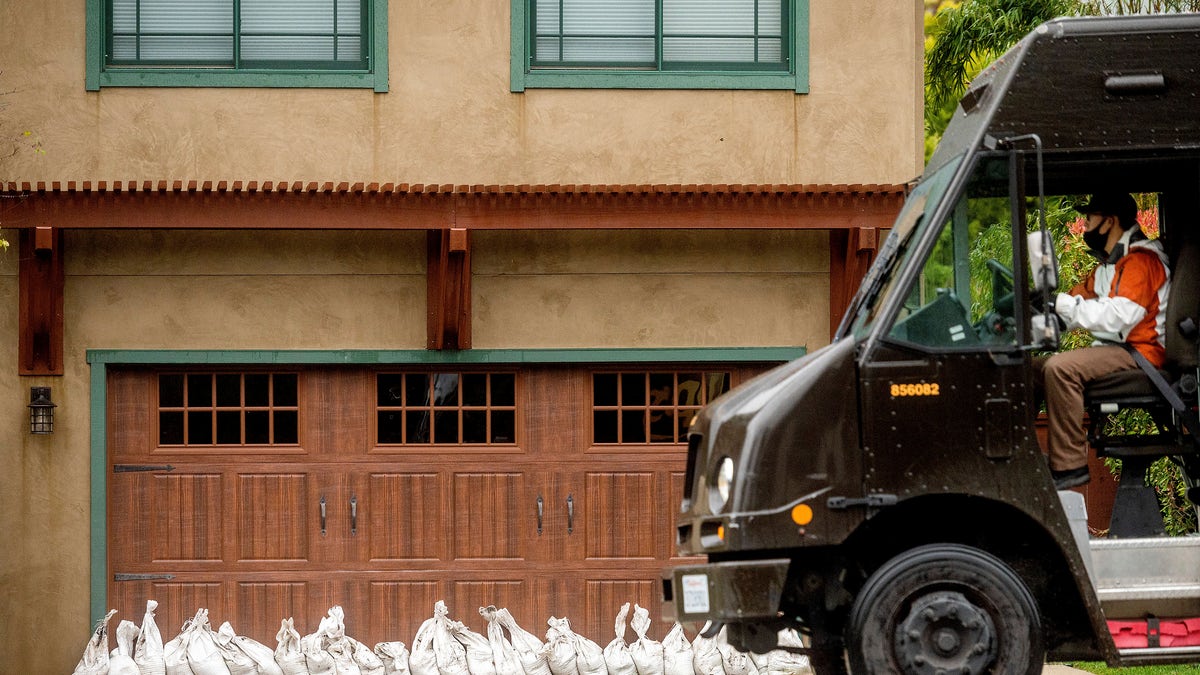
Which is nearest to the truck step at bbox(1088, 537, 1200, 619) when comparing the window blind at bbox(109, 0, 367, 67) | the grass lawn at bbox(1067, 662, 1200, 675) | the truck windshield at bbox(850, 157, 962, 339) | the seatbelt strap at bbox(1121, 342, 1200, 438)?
the seatbelt strap at bbox(1121, 342, 1200, 438)

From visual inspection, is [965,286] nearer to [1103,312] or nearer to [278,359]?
[1103,312]

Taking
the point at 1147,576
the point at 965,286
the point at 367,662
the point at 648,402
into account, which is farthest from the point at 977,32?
the point at 1147,576

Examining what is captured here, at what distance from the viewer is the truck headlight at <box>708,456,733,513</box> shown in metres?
6.98

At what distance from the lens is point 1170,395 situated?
23.9 feet

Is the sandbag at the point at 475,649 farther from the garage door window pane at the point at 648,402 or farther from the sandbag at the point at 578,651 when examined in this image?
the garage door window pane at the point at 648,402

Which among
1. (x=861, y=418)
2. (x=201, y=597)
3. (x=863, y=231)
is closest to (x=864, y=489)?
(x=861, y=418)

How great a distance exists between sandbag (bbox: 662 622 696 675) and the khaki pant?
4494 millimetres

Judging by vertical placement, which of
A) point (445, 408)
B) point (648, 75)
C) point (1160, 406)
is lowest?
point (445, 408)

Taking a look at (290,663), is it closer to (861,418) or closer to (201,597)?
(201,597)

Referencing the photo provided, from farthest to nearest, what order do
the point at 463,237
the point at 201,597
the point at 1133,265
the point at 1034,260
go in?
the point at 201,597 < the point at 463,237 < the point at 1133,265 < the point at 1034,260

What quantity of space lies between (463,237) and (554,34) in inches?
77.4

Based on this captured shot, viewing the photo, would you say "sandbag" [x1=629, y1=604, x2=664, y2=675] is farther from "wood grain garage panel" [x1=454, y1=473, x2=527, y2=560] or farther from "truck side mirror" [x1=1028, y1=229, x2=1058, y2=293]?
"truck side mirror" [x1=1028, y1=229, x2=1058, y2=293]

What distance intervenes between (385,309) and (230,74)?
206 centimetres

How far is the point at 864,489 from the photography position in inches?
273
